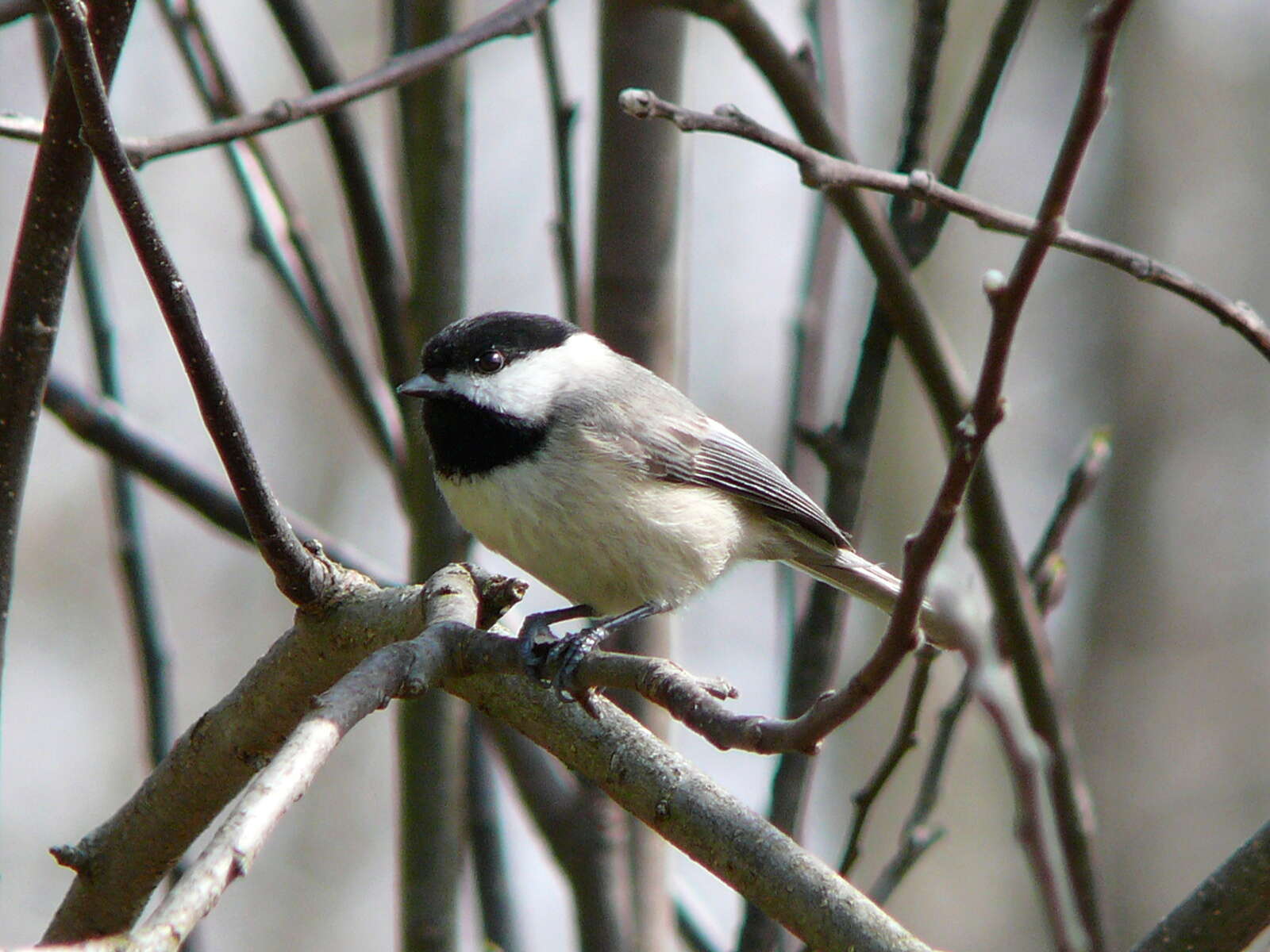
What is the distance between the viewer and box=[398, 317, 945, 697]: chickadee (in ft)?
7.87

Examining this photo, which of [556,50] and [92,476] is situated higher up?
[556,50]

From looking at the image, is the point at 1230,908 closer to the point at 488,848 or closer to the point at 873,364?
the point at 873,364

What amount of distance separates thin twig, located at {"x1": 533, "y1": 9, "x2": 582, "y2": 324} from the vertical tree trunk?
65 mm

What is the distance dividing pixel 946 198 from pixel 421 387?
117 cm

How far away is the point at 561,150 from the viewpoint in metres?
2.75

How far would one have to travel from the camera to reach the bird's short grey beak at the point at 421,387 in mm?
2480

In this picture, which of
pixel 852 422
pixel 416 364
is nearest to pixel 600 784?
pixel 852 422

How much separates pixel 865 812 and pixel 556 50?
1779 mm

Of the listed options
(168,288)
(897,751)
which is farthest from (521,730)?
(168,288)

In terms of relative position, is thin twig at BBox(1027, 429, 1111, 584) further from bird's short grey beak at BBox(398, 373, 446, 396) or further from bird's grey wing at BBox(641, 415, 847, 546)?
bird's short grey beak at BBox(398, 373, 446, 396)

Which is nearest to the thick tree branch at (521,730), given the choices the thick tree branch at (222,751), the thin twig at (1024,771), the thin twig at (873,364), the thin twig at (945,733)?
the thick tree branch at (222,751)

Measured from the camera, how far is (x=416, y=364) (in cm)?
294

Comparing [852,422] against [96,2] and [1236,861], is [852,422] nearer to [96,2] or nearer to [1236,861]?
[1236,861]

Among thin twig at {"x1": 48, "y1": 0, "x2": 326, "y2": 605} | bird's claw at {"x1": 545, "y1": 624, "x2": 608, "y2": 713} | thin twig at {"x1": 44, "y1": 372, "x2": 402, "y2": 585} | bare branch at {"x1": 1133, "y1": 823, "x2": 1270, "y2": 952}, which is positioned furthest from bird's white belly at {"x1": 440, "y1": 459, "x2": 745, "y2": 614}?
bare branch at {"x1": 1133, "y1": 823, "x2": 1270, "y2": 952}
